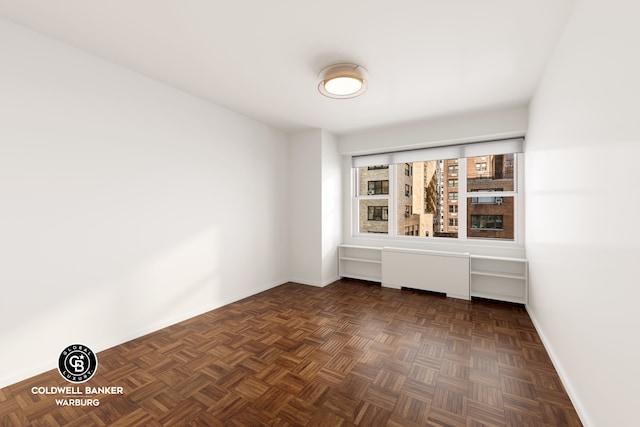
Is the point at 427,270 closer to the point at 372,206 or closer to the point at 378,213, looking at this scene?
the point at 378,213

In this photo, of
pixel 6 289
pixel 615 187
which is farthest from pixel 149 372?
pixel 615 187

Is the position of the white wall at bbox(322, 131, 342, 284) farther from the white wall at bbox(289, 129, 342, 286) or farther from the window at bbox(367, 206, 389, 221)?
the window at bbox(367, 206, 389, 221)

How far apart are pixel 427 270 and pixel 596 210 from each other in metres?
2.91

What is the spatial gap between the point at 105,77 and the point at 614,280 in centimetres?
413

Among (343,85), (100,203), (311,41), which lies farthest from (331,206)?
Result: (100,203)

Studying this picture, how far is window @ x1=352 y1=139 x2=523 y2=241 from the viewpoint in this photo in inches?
158

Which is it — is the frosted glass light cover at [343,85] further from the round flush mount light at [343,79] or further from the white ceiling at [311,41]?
the white ceiling at [311,41]

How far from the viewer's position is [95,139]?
8.26 ft

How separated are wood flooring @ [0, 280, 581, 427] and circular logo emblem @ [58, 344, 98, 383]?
0.23 ft

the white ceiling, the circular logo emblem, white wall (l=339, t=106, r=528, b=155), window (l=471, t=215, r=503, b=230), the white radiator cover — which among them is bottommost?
the circular logo emblem

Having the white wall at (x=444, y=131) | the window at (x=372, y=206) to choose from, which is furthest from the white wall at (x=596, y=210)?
the window at (x=372, y=206)

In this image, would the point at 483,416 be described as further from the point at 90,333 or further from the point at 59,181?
the point at 59,181

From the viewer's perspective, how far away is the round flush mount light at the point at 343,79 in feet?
8.64

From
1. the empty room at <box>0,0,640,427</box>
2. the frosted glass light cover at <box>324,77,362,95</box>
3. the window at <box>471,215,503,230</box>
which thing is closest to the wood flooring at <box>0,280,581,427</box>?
the empty room at <box>0,0,640,427</box>
